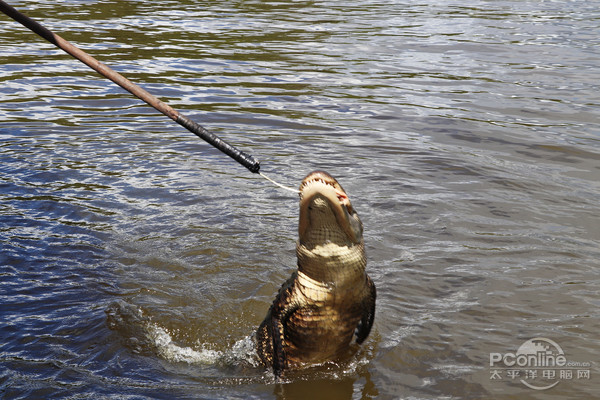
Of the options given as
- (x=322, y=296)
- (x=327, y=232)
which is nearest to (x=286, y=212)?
(x=322, y=296)

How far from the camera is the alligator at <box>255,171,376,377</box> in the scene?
4074mm

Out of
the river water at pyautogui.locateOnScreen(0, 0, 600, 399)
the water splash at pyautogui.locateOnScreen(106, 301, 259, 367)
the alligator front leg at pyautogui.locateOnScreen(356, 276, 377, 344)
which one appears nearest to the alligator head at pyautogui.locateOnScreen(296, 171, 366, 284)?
the alligator front leg at pyautogui.locateOnScreen(356, 276, 377, 344)

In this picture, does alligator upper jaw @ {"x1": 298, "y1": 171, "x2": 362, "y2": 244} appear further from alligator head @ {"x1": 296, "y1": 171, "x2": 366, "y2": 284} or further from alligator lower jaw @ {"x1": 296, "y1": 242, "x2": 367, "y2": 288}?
alligator lower jaw @ {"x1": 296, "y1": 242, "x2": 367, "y2": 288}

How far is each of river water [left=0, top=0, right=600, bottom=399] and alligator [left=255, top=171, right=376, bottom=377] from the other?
18 centimetres

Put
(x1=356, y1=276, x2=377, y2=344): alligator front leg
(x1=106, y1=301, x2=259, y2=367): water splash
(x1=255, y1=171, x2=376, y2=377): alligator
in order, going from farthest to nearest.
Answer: (x1=106, y1=301, x2=259, y2=367): water splash
(x1=356, y1=276, x2=377, y2=344): alligator front leg
(x1=255, y1=171, x2=376, y2=377): alligator

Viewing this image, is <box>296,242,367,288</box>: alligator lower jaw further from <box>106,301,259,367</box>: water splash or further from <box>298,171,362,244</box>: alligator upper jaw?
<box>106,301,259,367</box>: water splash

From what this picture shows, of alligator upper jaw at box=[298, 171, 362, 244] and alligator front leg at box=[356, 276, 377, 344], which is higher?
alligator upper jaw at box=[298, 171, 362, 244]

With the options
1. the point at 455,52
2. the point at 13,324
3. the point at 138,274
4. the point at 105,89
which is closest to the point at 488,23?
the point at 455,52

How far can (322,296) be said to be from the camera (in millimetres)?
4250

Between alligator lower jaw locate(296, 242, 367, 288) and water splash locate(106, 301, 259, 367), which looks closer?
alligator lower jaw locate(296, 242, 367, 288)

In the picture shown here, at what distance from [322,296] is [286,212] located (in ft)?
10.3

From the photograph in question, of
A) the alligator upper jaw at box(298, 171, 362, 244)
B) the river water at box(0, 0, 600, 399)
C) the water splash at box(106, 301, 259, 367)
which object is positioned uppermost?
the alligator upper jaw at box(298, 171, 362, 244)

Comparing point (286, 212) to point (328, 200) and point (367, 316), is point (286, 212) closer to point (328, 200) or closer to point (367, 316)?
point (367, 316)

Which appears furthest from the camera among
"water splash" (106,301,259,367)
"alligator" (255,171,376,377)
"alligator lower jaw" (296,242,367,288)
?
"water splash" (106,301,259,367)
